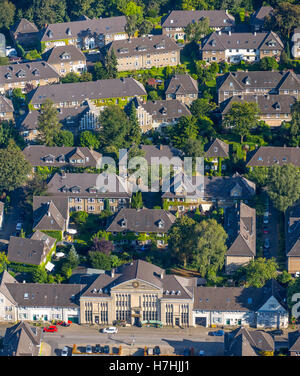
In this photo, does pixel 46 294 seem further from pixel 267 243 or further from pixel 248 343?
pixel 267 243

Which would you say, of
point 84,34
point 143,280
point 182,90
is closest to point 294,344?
point 143,280

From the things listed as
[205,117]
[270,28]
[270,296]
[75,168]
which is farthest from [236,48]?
[270,296]

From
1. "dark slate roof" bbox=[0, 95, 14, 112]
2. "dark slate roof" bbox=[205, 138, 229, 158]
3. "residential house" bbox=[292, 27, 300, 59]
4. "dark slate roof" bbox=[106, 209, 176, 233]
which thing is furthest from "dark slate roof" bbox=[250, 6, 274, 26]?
"dark slate roof" bbox=[106, 209, 176, 233]

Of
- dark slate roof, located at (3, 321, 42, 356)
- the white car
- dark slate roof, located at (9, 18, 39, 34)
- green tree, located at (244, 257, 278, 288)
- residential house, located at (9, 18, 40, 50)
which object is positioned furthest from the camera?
dark slate roof, located at (9, 18, 39, 34)

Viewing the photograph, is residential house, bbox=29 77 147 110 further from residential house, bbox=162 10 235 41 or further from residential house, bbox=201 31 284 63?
residential house, bbox=162 10 235 41

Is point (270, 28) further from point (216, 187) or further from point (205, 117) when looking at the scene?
point (216, 187)

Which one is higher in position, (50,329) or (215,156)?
(215,156)

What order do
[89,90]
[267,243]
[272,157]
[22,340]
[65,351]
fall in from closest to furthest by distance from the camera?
[22,340] < [65,351] < [267,243] < [272,157] < [89,90]
